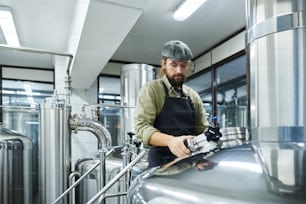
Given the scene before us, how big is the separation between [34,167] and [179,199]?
346 cm

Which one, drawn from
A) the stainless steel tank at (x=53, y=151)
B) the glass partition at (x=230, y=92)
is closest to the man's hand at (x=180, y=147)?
the stainless steel tank at (x=53, y=151)

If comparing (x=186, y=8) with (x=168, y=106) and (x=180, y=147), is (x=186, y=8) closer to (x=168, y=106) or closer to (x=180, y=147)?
(x=168, y=106)

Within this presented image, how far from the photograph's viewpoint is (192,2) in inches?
110

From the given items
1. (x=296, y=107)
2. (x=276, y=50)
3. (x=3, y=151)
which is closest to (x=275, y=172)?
(x=296, y=107)

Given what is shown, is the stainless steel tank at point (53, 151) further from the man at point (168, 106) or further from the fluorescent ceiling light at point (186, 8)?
the man at point (168, 106)

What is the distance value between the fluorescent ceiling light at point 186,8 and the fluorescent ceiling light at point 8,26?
164 centimetres

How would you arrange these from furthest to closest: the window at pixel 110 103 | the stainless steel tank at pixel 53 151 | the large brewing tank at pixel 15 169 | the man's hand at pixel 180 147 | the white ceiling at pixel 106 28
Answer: the window at pixel 110 103 → the large brewing tank at pixel 15 169 → the stainless steel tank at pixel 53 151 → the white ceiling at pixel 106 28 → the man's hand at pixel 180 147

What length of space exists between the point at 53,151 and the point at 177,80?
1.95 meters

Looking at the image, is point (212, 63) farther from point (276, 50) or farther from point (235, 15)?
point (276, 50)

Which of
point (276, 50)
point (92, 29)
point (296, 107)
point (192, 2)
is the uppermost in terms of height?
point (192, 2)

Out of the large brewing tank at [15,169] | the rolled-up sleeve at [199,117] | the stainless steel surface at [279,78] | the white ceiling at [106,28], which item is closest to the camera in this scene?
the stainless steel surface at [279,78]

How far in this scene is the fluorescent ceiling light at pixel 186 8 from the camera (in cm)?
280

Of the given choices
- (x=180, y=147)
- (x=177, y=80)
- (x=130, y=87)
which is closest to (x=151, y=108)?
(x=177, y=80)

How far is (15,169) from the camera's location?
3463 mm
